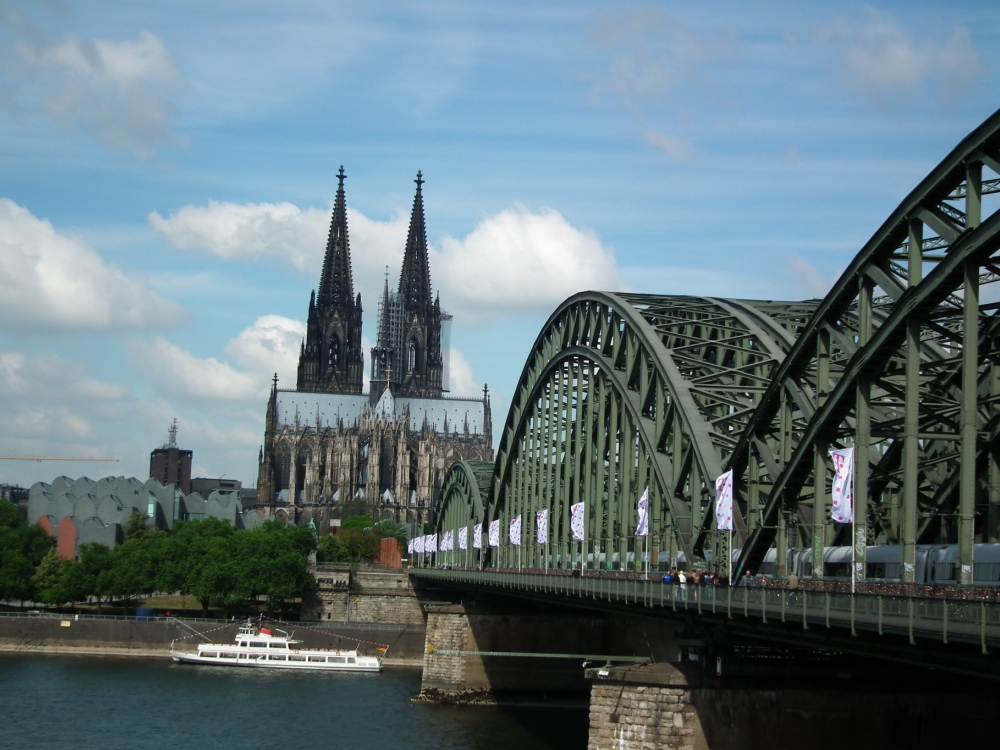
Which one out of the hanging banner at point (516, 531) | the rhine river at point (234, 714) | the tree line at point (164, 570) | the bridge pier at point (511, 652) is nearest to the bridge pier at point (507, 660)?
the bridge pier at point (511, 652)

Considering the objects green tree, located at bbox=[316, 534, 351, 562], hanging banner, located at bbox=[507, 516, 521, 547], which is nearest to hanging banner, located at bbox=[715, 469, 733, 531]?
hanging banner, located at bbox=[507, 516, 521, 547]

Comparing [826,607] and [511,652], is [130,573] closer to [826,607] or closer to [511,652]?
[511,652]

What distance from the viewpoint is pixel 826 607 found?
32562 mm

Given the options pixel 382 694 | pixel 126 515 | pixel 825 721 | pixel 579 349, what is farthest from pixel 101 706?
pixel 126 515

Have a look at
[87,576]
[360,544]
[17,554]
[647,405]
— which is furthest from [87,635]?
[360,544]

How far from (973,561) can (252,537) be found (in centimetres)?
10382

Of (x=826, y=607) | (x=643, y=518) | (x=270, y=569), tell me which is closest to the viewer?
(x=826, y=607)

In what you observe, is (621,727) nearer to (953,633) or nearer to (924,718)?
(924,718)

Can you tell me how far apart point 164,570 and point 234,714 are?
5215cm

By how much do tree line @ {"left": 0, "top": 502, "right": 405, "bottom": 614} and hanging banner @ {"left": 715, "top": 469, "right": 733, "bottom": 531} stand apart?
82.5 meters

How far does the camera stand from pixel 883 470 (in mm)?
44500

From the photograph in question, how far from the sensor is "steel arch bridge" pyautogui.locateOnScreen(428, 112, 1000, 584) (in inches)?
1384

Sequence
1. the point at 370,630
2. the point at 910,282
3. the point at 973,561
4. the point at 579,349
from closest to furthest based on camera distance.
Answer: the point at 973,561, the point at 910,282, the point at 579,349, the point at 370,630

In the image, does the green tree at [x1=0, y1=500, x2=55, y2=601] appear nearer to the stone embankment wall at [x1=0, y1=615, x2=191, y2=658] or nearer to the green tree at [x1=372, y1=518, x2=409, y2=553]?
the stone embankment wall at [x1=0, y1=615, x2=191, y2=658]
